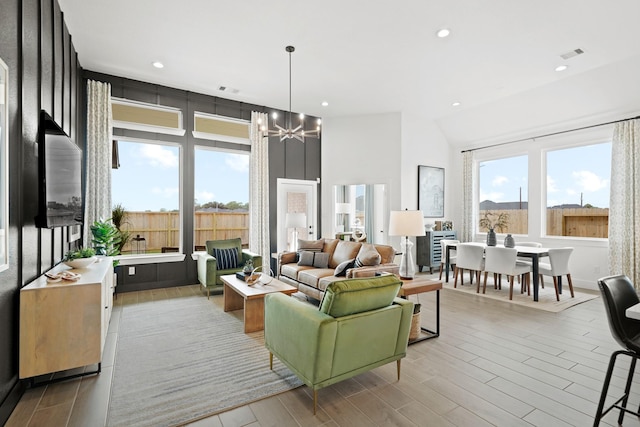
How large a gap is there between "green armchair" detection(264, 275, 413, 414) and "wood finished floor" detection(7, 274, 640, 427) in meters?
0.22

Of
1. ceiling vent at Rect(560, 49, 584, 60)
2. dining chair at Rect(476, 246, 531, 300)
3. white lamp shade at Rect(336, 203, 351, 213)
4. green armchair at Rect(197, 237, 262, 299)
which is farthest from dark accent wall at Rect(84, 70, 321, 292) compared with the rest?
ceiling vent at Rect(560, 49, 584, 60)

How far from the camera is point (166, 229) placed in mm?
5895

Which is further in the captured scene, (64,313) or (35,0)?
(35,0)

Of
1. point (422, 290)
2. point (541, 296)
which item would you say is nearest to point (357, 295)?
point (422, 290)

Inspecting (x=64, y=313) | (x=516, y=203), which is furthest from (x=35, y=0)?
(x=516, y=203)

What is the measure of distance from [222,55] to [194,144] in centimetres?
192

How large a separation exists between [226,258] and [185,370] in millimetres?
2609

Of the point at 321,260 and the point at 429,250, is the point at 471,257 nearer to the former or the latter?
the point at 429,250

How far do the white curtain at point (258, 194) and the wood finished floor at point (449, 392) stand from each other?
306 cm

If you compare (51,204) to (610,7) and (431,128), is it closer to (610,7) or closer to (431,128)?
(610,7)

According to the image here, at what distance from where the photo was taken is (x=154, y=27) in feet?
12.4

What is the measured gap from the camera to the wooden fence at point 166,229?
5.64 metres

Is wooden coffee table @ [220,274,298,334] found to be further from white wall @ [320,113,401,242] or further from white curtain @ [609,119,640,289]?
white curtain @ [609,119,640,289]

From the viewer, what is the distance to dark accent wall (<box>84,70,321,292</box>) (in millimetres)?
A: 5246
